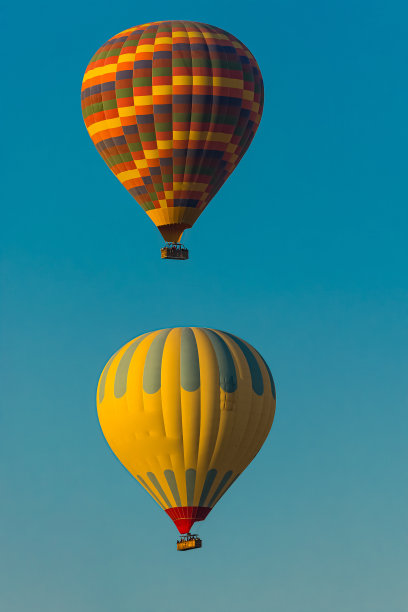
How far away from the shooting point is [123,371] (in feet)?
192

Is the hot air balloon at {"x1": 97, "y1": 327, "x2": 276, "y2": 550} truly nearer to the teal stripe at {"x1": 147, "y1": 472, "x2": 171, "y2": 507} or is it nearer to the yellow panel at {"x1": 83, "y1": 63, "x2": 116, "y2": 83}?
the teal stripe at {"x1": 147, "y1": 472, "x2": 171, "y2": 507}

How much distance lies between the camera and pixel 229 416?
2283 inches

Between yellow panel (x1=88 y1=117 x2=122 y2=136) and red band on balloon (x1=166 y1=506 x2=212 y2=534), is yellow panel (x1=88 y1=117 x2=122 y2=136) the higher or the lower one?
the higher one

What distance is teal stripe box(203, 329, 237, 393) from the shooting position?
5809 centimetres

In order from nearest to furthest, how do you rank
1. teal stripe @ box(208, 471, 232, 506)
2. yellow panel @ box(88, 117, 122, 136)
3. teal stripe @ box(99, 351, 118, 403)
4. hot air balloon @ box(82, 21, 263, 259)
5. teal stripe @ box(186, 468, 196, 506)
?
teal stripe @ box(186, 468, 196, 506) < teal stripe @ box(208, 471, 232, 506) < teal stripe @ box(99, 351, 118, 403) < hot air balloon @ box(82, 21, 263, 259) < yellow panel @ box(88, 117, 122, 136)

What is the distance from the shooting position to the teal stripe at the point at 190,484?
58.1m

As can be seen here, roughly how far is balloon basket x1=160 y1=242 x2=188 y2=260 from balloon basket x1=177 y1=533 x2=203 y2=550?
25.4 feet

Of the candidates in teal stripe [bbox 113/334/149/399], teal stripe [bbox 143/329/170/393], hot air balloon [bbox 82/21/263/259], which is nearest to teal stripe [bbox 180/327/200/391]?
teal stripe [bbox 143/329/170/393]

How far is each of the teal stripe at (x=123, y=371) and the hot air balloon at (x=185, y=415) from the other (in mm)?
25

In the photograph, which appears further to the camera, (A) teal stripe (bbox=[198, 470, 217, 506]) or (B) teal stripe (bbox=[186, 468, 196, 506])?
(A) teal stripe (bbox=[198, 470, 217, 506])

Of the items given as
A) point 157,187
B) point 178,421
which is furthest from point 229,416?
point 157,187

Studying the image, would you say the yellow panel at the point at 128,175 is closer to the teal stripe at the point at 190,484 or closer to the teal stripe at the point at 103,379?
the teal stripe at the point at 103,379

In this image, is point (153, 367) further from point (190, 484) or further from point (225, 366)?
point (190, 484)

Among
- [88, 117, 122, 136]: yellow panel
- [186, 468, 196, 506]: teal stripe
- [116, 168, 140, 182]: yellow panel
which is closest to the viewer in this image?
[186, 468, 196, 506]: teal stripe
